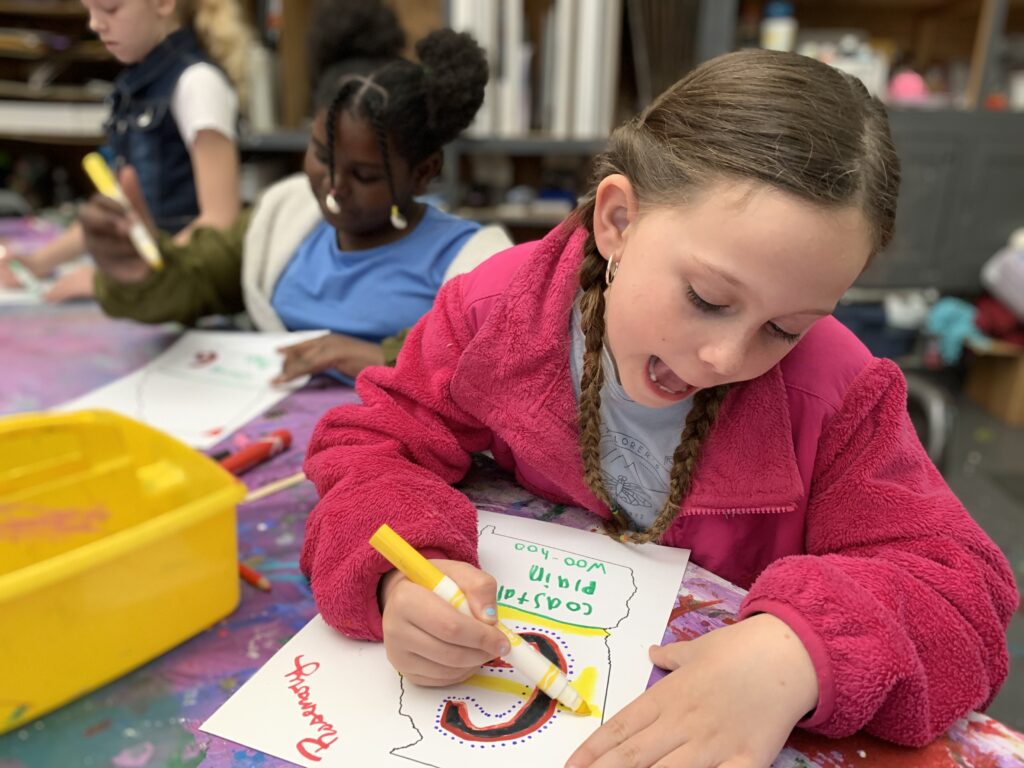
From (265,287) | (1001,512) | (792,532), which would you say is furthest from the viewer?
(1001,512)

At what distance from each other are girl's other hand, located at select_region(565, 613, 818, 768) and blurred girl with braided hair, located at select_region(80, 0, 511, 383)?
19.3 inches

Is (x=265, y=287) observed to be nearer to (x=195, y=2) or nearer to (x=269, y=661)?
(x=195, y=2)

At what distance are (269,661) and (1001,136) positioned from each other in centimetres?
216

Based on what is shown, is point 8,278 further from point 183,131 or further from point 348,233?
point 348,233

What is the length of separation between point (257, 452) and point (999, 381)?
2105 mm

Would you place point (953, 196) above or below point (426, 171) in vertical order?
below

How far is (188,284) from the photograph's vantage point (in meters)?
1.06

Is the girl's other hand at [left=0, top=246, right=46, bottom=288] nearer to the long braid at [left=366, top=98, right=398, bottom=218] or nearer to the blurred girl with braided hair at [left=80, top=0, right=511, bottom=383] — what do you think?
the blurred girl with braided hair at [left=80, top=0, right=511, bottom=383]

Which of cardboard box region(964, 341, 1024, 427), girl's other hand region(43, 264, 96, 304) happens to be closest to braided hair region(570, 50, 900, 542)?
girl's other hand region(43, 264, 96, 304)

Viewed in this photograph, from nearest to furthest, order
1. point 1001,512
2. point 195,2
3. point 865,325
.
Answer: point 195,2, point 1001,512, point 865,325

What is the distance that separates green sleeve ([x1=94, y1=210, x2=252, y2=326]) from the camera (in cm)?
104

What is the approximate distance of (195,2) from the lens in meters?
1.22

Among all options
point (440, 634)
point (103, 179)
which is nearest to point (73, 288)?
point (103, 179)

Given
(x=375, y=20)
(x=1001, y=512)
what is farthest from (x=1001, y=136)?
(x=375, y=20)
